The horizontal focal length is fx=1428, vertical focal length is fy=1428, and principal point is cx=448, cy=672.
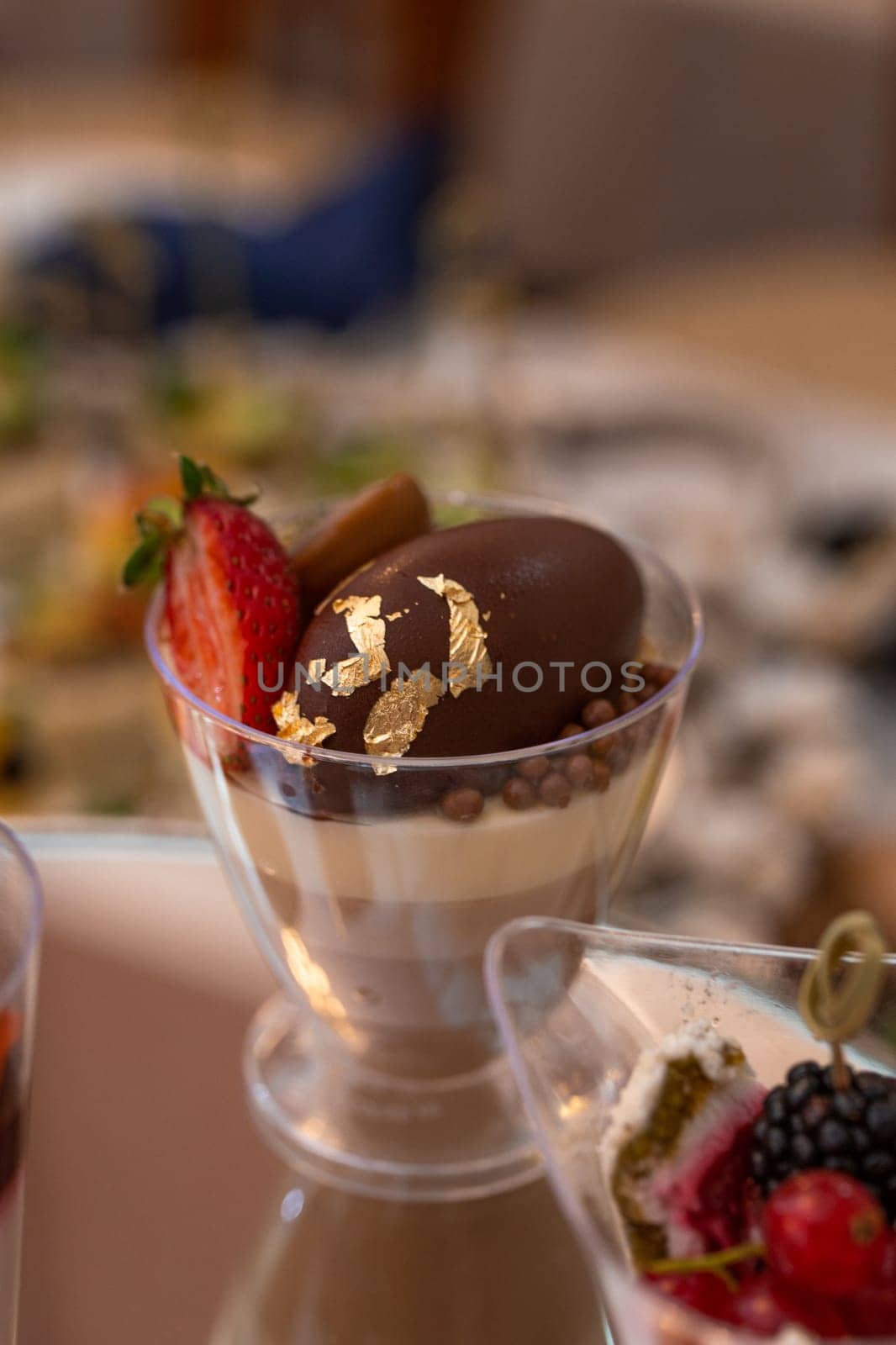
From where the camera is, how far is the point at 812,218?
3.15 m

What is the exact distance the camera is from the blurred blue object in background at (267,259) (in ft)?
7.05

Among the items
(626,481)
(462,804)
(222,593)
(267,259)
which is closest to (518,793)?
(462,804)

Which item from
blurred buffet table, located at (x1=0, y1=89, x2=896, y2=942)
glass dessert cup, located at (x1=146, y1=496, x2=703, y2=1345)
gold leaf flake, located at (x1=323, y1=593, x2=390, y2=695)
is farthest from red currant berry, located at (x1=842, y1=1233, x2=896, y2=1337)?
blurred buffet table, located at (x1=0, y1=89, x2=896, y2=942)

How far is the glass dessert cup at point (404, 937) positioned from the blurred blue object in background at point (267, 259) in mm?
1555

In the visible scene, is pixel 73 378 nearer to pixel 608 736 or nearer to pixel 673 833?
pixel 673 833

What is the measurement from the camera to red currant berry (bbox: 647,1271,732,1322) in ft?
1.39

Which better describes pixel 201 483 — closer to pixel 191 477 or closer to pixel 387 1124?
pixel 191 477

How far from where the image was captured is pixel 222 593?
57 centimetres

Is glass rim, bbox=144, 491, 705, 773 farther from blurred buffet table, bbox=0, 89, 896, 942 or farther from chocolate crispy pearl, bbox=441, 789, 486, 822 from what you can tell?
blurred buffet table, bbox=0, 89, 896, 942

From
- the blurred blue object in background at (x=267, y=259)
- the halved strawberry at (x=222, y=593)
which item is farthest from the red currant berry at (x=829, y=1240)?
the blurred blue object in background at (x=267, y=259)

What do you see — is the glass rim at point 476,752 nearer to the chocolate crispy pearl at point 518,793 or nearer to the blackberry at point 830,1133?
the chocolate crispy pearl at point 518,793

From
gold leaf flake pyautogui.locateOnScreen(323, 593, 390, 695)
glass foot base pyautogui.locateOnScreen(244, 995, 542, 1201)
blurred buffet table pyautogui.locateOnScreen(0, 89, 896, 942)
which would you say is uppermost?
gold leaf flake pyautogui.locateOnScreen(323, 593, 390, 695)

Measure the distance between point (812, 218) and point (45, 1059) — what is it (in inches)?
115

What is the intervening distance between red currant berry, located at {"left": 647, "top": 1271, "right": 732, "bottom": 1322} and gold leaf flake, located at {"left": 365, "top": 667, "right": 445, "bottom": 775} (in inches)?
8.2
